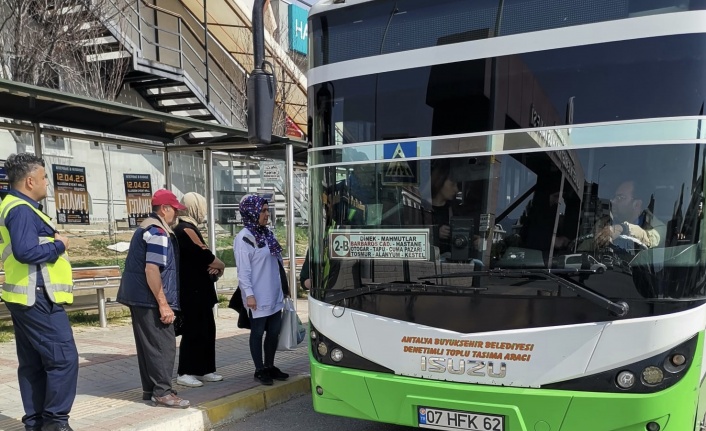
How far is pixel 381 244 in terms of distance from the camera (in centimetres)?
391

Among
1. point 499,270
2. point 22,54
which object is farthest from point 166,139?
point 499,270

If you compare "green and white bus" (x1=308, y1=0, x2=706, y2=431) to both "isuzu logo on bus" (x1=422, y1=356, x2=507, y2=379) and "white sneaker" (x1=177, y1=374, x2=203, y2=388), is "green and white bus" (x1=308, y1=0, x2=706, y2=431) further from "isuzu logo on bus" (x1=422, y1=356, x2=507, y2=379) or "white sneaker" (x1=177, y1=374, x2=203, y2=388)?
"white sneaker" (x1=177, y1=374, x2=203, y2=388)

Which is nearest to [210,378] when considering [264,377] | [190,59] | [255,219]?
[264,377]

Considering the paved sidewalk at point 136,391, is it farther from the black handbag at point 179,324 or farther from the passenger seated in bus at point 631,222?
the passenger seated in bus at point 631,222

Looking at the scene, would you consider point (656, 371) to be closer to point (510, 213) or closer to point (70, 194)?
point (510, 213)

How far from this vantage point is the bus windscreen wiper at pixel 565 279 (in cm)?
321

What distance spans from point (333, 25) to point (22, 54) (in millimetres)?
6243

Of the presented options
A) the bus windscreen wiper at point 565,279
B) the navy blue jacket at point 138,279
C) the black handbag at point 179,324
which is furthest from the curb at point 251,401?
the bus windscreen wiper at point 565,279

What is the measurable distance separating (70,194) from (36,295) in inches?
178

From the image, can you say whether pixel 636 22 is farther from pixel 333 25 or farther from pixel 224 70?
pixel 224 70

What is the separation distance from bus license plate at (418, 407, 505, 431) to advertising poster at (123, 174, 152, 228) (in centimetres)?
642

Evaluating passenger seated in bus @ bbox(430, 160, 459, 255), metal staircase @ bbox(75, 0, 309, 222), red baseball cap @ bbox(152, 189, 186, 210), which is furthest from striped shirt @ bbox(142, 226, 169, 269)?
metal staircase @ bbox(75, 0, 309, 222)

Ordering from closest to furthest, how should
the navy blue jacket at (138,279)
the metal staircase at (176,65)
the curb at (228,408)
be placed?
the curb at (228,408) < the navy blue jacket at (138,279) < the metal staircase at (176,65)

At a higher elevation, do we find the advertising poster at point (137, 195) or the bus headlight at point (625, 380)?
the advertising poster at point (137, 195)
